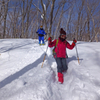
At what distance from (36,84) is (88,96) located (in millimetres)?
1266

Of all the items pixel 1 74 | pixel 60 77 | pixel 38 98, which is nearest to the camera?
pixel 38 98

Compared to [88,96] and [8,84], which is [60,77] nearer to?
[88,96]

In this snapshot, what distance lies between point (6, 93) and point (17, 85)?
0.31m

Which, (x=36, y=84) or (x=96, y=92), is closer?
(x=96, y=92)

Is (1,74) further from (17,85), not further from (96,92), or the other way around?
(96,92)

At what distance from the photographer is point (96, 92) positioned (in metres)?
1.68

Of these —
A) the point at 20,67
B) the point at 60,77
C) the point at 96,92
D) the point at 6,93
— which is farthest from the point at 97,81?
the point at 20,67

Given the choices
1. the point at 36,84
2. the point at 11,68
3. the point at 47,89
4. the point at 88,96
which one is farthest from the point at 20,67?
the point at 88,96

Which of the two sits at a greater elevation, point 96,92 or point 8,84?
point 96,92

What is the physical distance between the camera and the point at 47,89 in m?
1.91

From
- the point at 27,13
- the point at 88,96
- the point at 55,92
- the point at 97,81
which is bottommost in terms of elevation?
the point at 55,92

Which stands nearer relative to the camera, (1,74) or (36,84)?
(36,84)

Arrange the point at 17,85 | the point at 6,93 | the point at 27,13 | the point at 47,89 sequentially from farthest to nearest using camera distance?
A: the point at 27,13 < the point at 17,85 < the point at 47,89 < the point at 6,93

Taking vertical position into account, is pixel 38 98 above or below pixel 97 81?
below
